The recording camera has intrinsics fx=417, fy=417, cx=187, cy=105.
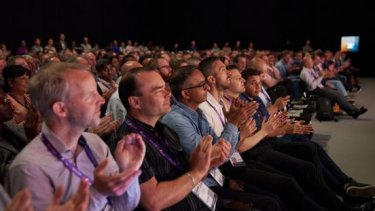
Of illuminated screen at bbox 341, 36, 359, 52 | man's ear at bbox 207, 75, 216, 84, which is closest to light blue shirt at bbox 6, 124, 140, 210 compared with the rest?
man's ear at bbox 207, 75, 216, 84

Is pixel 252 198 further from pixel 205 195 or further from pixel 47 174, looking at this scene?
pixel 47 174

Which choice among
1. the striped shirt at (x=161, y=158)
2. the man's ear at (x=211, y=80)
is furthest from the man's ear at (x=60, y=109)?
the man's ear at (x=211, y=80)

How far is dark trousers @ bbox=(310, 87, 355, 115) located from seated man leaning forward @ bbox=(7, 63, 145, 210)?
21.0 feet

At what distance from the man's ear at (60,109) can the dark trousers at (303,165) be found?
6.49ft

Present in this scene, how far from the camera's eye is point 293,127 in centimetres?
340

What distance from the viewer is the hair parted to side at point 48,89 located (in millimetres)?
1491

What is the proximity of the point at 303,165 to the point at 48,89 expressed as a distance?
2182 mm

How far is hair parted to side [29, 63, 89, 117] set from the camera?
58.7 inches

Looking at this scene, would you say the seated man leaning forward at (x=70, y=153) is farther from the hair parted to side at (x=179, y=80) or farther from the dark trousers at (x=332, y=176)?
the dark trousers at (x=332, y=176)

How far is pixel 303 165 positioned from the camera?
312 centimetres

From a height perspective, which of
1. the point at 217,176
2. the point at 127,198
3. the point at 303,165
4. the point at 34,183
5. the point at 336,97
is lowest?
the point at 336,97

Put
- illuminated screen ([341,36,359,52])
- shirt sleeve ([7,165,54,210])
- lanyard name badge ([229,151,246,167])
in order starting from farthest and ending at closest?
illuminated screen ([341,36,359,52]) < lanyard name badge ([229,151,246,167]) < shirt sleeve ([7,165,54,210])

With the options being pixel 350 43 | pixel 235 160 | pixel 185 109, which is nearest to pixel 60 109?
pixel 185 109

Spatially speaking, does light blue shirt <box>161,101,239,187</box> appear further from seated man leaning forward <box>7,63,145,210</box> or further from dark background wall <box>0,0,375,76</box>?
dark background wall <box>0,0,375,76</box>
